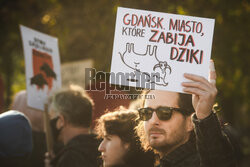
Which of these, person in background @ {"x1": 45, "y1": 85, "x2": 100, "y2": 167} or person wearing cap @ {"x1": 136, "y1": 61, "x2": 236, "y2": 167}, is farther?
person in background @ {"x1": 45, "y1": 85, "x2": 100, "y2": 167}

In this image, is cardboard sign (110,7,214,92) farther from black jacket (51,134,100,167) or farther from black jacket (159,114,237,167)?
black jacket (51,134,100,167)

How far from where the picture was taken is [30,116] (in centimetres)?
422

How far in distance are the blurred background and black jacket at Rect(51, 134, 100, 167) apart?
1655 millimetres

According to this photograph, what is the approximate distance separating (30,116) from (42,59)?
2.44 ft

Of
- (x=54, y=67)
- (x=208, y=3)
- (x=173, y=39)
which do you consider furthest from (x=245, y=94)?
(x=173, y=39)

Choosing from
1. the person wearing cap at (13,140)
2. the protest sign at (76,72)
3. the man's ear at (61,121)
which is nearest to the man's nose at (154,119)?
the person wearing cap at (13,140)

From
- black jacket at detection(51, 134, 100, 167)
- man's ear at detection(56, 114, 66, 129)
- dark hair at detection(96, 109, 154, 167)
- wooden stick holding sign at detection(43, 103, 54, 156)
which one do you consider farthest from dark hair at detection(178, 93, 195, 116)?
wooden stick holding sign at detection(43, 103, 54, 156)

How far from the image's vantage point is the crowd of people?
1.98 meters

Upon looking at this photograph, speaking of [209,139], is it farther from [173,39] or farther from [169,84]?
[173,39]

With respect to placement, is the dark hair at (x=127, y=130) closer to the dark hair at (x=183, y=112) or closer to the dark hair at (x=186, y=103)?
the dark hair at (x=183, y=112)

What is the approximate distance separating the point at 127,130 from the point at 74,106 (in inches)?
35.6

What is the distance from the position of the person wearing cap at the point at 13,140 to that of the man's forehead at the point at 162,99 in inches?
36.2

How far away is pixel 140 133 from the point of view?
241 centimetres

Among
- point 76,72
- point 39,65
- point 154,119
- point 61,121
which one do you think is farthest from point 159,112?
point 76,72
